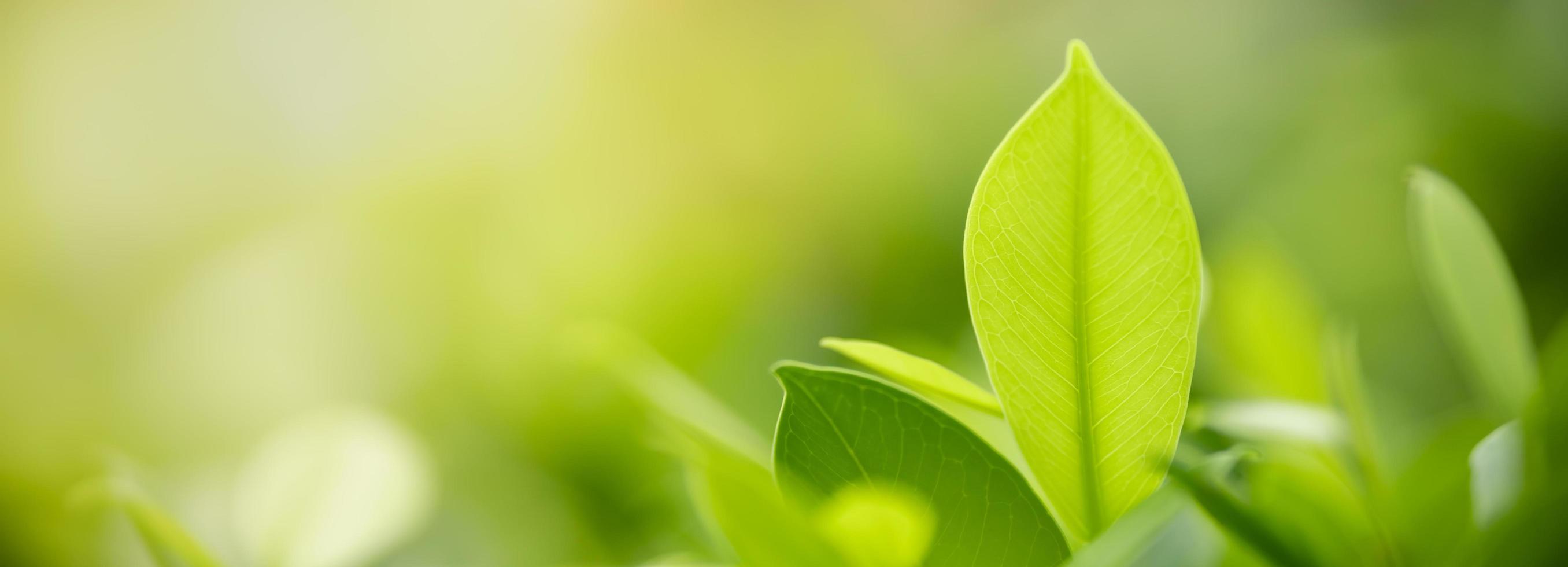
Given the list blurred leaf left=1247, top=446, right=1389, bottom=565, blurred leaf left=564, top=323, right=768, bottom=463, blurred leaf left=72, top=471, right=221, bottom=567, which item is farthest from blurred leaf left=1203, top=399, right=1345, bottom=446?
blurred leaf left=72, top=471, right=221, bottom=567

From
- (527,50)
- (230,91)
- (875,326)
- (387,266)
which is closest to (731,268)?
(875,326)

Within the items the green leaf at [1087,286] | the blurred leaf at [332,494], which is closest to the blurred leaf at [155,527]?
the blurred leaf at [332,494]

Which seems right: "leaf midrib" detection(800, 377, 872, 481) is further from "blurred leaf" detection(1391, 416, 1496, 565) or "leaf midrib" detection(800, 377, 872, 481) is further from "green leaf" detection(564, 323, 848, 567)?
"blurred leaf" detection(1391, 416, 1496, 565)

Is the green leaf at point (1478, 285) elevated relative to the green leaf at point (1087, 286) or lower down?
lower down

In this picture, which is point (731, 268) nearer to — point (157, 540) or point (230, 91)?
point (157, 540)

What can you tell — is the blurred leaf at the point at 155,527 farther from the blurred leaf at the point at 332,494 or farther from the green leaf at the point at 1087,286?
the green leaf at the point at 1087,286

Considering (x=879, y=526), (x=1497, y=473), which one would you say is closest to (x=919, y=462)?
(x=879, y=526)

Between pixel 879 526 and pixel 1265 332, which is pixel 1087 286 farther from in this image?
pixel 1265 332
